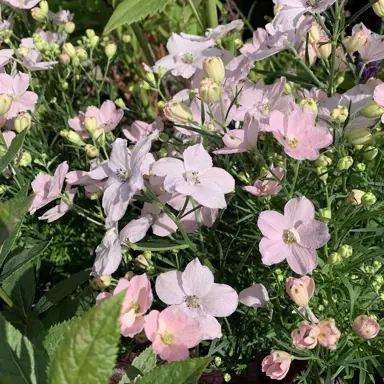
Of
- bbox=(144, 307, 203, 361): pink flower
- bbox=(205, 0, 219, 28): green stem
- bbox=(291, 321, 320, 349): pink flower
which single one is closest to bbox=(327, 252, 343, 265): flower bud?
bbox=(291, 321, 320, 349): pink flower

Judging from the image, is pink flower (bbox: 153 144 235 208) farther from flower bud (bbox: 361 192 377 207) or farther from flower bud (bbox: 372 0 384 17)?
flower bud (bbox: 372 0 384 17)

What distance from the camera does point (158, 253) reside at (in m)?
1.09

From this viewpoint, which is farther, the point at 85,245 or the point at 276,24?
the point at 85,245

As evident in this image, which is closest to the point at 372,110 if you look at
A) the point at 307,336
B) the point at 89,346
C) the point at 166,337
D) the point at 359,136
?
the point at 359,136

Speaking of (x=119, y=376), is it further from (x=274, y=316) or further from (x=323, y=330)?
(x=323, y=330)

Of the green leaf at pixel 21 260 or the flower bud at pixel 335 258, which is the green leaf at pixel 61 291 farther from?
the flower bud at pixel 335 258

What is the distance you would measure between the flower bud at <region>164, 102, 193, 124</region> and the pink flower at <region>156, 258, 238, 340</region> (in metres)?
0.25

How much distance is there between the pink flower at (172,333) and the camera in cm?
86

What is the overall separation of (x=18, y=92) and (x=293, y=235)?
636mm

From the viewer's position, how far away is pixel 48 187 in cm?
107

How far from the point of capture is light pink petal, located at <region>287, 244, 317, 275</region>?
0.84m

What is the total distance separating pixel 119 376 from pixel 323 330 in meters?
0.40

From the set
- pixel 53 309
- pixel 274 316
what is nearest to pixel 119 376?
pixel 53 309

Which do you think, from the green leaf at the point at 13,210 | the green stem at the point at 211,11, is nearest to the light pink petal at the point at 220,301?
the green leaf at the point at 13,210
